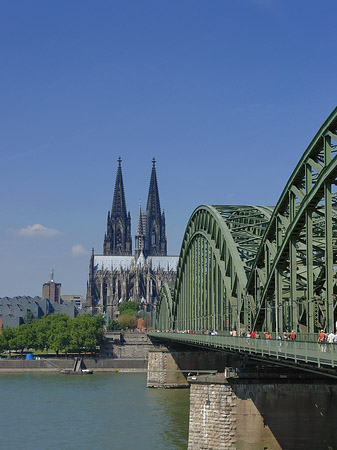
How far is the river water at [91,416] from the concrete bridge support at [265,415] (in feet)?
22.1

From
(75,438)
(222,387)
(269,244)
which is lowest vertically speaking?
(75,438)

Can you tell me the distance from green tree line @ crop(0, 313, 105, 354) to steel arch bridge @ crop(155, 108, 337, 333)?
60.7 metres

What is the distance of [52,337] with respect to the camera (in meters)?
156

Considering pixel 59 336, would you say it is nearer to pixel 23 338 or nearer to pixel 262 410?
pixel 23 338

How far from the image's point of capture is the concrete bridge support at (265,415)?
4288cm

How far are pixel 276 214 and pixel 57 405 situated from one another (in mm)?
39983

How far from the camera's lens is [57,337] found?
6009 inches

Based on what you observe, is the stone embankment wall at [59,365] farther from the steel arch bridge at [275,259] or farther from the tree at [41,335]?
the steel arch bridge at [275,259]

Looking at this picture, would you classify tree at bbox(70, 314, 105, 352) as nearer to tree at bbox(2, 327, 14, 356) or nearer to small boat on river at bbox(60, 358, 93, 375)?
tree at bbox(2, 327, 14, 356)

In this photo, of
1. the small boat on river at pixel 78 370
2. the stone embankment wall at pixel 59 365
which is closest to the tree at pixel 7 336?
the stone embankment wall at pixel 59 365

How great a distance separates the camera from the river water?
53688mm

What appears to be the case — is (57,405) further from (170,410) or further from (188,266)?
(188,266)

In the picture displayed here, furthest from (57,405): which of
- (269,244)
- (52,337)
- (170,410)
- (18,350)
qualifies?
(18,350)

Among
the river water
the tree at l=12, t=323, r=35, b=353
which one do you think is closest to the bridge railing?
the river water
